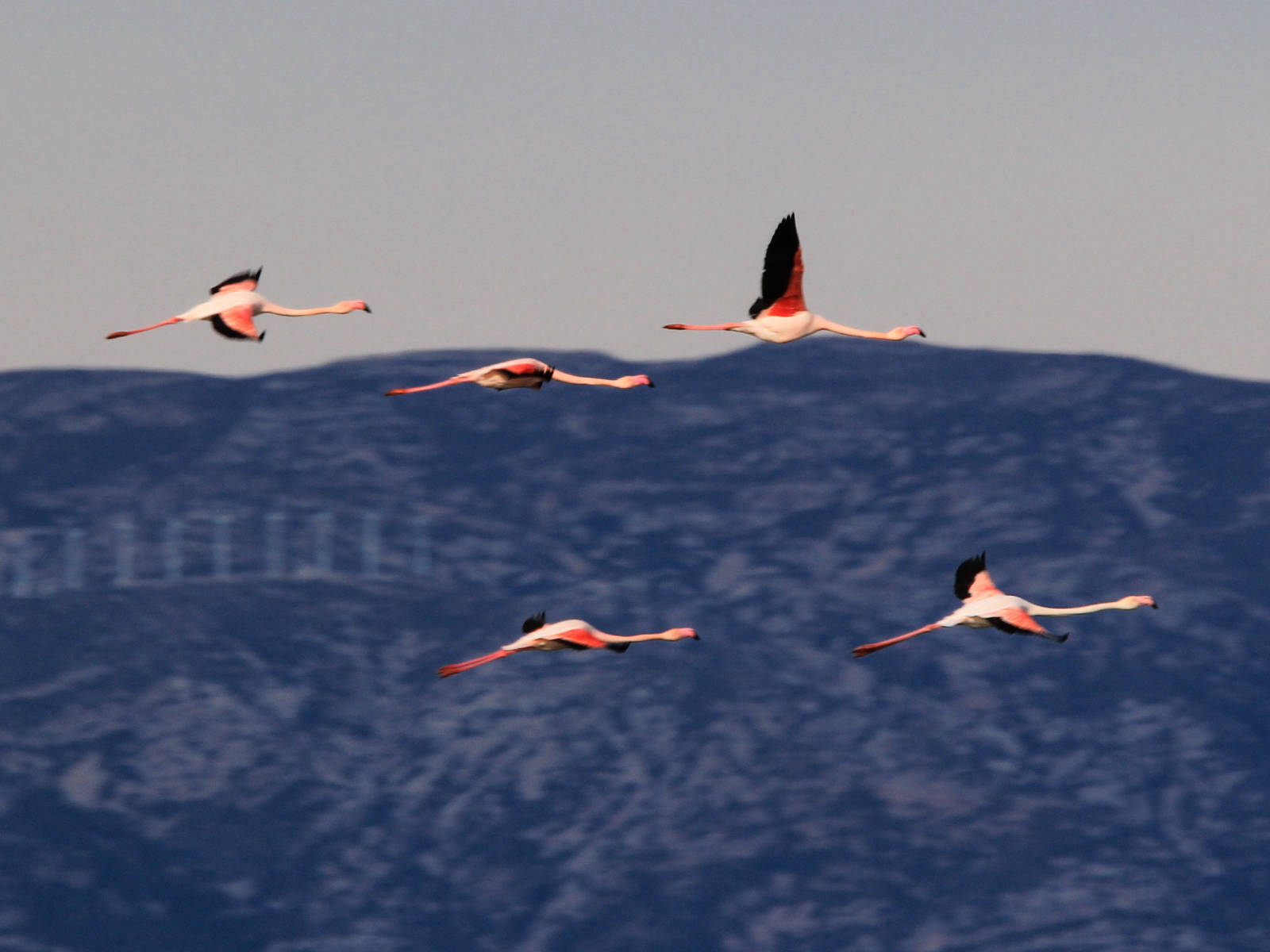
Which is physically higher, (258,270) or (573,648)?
(258,270)

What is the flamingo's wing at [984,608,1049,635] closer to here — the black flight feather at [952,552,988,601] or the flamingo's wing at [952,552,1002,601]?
the flamingo's wing at [952,552,1002,601]

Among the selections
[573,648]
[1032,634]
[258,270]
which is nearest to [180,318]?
[258,270]

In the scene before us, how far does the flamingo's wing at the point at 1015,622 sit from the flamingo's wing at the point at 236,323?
15.5 m

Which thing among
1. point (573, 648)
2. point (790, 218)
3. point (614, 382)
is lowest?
point (573, 648)

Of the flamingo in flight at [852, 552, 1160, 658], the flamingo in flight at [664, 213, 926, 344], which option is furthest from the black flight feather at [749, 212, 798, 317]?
the flamingo in flight at [852, 552, 1160, 658]

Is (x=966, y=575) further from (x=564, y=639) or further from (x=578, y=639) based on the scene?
(x=564, y=639)

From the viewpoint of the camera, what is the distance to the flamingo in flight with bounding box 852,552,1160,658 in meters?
44.1

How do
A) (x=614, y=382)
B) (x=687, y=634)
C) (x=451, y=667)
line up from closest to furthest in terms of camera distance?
(x=451, y=667) < (x=687, y=634) < (x=614, y=382)

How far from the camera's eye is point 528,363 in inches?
1681

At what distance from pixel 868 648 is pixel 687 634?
12.0ft

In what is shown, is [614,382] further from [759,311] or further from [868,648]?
[868,648]

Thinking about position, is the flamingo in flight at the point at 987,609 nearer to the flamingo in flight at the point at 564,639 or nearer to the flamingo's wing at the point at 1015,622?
the flamingo's wing at the point at 1015,622

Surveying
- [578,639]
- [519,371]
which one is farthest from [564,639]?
[519,371]

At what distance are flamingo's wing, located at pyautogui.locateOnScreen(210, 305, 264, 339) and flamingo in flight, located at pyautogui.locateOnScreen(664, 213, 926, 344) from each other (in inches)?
319
